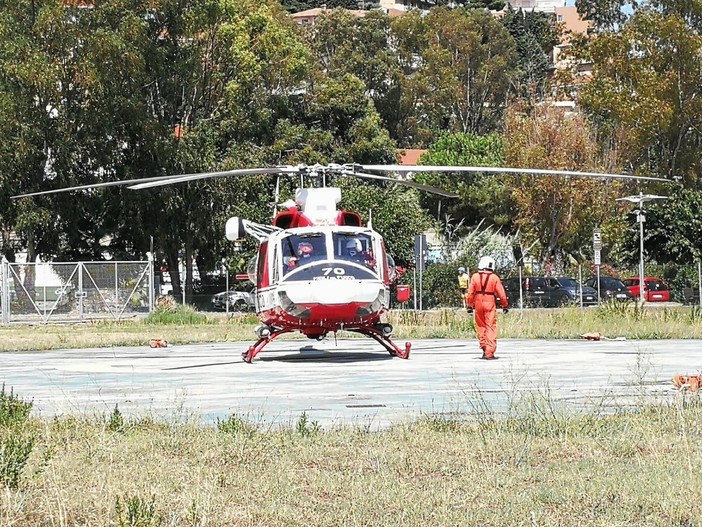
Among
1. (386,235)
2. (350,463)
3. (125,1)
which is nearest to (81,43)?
(125,1)

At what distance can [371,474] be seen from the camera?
910cm

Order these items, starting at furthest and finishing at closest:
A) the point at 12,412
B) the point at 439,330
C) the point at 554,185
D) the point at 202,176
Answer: the point at 554,185 < the point at 439,330 < the point at 202,176 < the point at 12,412

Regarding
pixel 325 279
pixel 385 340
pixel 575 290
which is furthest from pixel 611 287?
pixel 325 279

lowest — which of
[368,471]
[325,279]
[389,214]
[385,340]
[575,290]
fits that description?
[368,471]

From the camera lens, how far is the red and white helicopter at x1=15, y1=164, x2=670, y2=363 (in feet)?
68.1

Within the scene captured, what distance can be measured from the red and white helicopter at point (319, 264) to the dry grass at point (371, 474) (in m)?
8.83

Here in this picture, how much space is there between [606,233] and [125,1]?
27455 millimetres

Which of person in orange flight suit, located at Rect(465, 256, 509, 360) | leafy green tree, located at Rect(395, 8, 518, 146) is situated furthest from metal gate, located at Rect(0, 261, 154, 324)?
leafy green tree, located at Rect(395, 8, 518, 146)

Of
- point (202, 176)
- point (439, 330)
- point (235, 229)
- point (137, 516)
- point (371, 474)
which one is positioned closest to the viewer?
point (137, 516)

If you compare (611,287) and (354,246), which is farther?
(611,287)

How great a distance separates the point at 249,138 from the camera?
5997 centimetres

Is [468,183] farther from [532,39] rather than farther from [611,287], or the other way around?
[532,39]

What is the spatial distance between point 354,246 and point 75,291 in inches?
1021

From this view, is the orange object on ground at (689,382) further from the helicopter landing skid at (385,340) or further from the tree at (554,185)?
the tree at (554,185)
